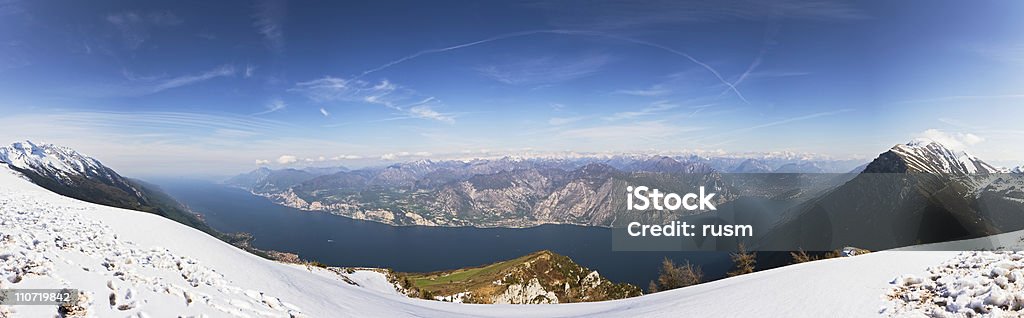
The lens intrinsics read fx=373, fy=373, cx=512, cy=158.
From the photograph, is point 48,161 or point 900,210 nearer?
point 900,210

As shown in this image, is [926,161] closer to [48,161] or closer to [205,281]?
[205,281]

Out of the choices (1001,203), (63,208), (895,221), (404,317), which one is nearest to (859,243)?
(895,221)

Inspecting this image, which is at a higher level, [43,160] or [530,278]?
[43,160]

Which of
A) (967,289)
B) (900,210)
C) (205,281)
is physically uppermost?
(967,289)

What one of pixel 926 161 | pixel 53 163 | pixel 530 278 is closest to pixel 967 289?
pixel 530 278

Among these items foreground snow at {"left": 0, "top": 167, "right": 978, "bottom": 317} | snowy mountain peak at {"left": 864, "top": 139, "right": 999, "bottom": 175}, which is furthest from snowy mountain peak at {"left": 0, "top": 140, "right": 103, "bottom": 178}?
snowy mountain peak at {"left": 864, "top": 139, "right": 999, "bottom": 175}

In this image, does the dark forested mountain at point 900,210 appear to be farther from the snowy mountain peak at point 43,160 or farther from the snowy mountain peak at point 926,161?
the snowy mountain peak at point 43,160

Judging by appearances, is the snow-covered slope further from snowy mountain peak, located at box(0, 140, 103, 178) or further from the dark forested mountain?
the dark forested mountain

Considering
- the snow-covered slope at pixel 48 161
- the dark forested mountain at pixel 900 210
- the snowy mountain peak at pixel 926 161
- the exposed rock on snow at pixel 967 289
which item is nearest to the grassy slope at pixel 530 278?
the exposed rock on snow at pixel 967 289
